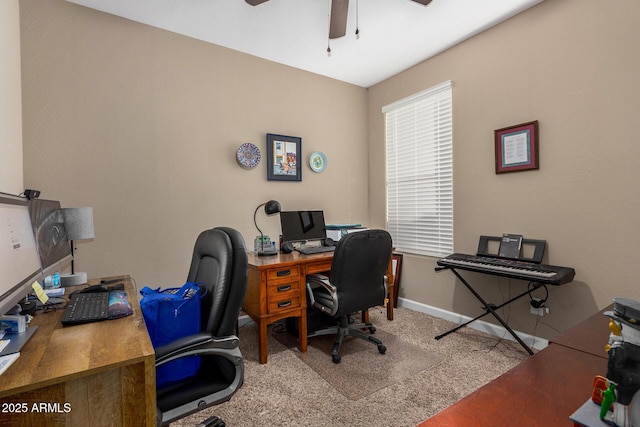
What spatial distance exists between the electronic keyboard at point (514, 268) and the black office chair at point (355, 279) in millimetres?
648

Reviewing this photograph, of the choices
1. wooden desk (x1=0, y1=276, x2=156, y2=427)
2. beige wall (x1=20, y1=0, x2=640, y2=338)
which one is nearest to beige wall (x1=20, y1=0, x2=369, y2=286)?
beige wall (x1=20, y1=0, x2=640, y2=338)

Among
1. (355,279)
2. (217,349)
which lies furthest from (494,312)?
(217,349)

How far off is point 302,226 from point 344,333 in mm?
1134

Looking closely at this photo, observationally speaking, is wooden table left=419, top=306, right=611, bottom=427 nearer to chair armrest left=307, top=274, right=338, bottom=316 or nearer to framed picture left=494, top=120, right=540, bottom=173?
chair armrest left=307, top=274, right=338, bottom=316

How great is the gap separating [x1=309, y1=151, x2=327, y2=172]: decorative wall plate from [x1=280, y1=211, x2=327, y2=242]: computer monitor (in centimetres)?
55

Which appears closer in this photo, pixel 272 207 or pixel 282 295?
pixel 282 295

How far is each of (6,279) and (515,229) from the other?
3.16 m

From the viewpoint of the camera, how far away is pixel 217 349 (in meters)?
1.22

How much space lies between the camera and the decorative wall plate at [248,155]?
2.98m

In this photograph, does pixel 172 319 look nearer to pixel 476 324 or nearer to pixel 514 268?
pixel 514 268

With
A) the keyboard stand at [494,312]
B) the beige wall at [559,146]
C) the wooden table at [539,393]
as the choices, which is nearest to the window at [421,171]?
the beige wall at [559,146]

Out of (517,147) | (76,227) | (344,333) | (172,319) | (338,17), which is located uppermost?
(338,17)

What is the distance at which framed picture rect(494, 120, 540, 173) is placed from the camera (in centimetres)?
245

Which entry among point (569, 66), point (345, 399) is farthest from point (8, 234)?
point (569, 66)
